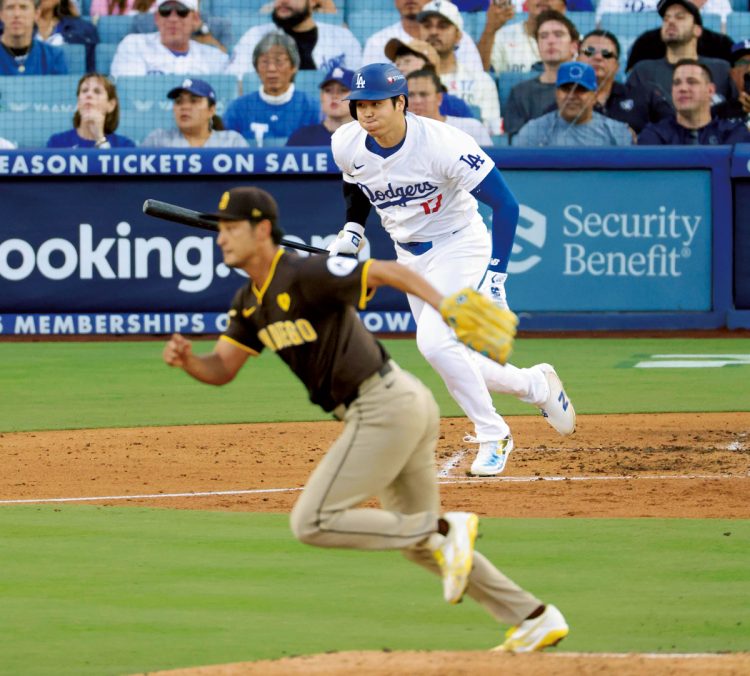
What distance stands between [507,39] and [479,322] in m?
12.0

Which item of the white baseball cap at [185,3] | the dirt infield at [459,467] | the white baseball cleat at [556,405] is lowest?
the dirt infield at [459,467]

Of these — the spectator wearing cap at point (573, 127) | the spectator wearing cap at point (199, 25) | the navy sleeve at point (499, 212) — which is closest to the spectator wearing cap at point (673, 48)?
the spectator wearing cap at point (573, 127)

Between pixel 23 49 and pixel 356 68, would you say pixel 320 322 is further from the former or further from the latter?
pixel 23 49

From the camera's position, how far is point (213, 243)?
15.1m

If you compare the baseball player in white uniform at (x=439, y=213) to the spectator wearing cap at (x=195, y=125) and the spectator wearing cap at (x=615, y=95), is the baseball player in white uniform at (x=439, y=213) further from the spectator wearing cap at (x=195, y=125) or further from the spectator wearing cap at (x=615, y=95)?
the spectator wearing cap at (x=615, y=95)

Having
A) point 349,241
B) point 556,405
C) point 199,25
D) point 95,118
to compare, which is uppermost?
point 199,25

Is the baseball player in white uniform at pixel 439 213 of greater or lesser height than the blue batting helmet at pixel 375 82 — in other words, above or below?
below

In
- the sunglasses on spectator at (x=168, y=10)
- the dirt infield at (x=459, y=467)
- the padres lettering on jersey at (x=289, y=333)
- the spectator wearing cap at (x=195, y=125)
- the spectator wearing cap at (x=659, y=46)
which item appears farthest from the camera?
the sunglasses on spectator at (x=168, y=10)

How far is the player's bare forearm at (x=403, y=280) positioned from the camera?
479 centimetres

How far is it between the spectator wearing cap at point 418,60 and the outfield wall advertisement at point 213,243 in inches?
34.2

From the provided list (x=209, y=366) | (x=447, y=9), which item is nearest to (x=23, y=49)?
(x=447, y=9)

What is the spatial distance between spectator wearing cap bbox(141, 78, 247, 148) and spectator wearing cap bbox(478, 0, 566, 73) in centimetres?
297

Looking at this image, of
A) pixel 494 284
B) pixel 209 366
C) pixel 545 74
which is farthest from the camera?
pixel 545 74

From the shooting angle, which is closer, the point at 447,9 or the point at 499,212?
the point at 499,212
